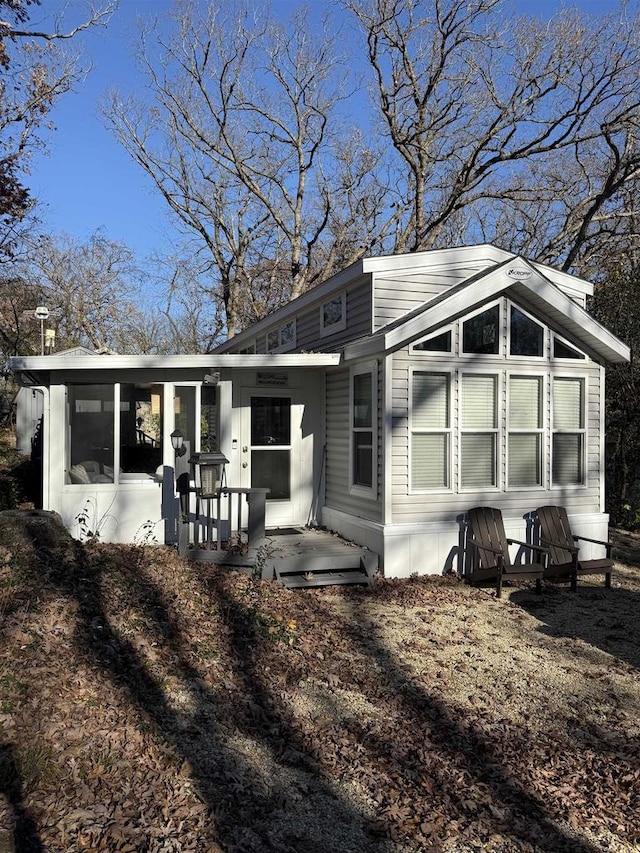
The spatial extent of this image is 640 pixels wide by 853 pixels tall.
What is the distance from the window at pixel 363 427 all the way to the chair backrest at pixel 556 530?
235 centimetres

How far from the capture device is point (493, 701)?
4.53 meters

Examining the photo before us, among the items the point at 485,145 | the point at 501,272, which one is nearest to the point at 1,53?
the point at 501,272

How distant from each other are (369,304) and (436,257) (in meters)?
1.16

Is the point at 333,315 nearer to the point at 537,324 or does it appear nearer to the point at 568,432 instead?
the point at 537,324

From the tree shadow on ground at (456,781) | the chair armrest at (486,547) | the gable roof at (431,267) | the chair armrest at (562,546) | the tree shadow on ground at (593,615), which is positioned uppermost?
the gable roof at (431,267)

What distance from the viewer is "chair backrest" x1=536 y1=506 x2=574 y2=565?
26.5 feet

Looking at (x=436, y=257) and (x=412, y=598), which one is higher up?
(x=436, y=257)

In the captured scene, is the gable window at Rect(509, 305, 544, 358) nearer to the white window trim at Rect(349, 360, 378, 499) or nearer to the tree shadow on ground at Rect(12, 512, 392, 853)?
the white window trim at Rect(349, 360, 378, 499)

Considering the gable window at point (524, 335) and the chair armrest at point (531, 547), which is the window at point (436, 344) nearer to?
the gable window at point (524, 335)

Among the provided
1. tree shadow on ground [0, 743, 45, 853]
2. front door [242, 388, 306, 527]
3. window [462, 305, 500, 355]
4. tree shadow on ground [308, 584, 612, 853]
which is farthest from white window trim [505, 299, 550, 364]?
tree shadow on ground [0, 743, 45, 853]

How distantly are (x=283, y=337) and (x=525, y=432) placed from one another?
5.13 metres

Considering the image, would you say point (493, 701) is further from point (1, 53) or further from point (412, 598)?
point (1, 53)

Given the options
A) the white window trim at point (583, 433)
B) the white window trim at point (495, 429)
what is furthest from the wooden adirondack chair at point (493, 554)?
the white window trim at point (583, 433)

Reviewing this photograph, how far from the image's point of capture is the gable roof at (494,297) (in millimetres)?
7375
